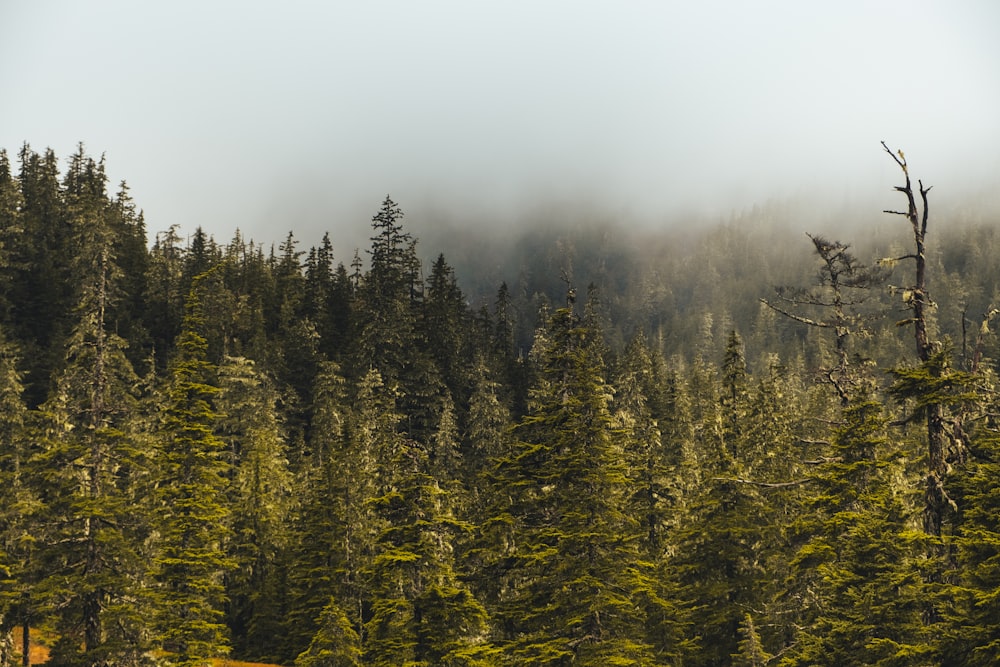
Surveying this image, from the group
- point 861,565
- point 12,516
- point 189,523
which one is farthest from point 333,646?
point 12,516

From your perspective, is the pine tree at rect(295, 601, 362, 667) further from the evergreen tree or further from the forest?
the evergreen tree

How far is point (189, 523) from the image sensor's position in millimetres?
25031

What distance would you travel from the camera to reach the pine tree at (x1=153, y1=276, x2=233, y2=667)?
24625 mm

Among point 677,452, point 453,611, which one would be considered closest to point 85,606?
point 453,611

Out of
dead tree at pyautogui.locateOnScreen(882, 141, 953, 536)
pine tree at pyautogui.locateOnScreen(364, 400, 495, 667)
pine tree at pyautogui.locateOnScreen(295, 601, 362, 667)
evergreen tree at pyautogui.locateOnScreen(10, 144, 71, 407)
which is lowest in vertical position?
pine tree at pyautogui.locateOnScreen(295, 601, 362, 667)

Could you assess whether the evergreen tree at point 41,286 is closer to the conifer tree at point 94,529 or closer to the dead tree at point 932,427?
the conifer tree at point 94,529

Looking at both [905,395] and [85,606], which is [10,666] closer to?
[85,606]

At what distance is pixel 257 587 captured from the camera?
1822 inches

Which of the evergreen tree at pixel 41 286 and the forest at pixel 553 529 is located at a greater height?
the evergreen tree at pixel 41 286

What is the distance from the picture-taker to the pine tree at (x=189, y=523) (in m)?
24.6

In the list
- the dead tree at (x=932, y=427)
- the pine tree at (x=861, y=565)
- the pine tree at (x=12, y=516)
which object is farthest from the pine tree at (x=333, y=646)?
the dead tree at (x=932, y=427)

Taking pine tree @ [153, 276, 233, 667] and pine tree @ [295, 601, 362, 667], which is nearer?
pine tree @ [153, 276, 233, 667]

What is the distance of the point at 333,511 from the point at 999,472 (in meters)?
33.7

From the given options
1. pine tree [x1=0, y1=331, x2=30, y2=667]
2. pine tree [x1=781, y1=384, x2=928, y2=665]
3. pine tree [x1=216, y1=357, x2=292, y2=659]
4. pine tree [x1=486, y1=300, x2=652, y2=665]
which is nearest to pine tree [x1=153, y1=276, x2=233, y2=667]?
pine tree [x1=0, y1=331, x2=30, y2=667]
